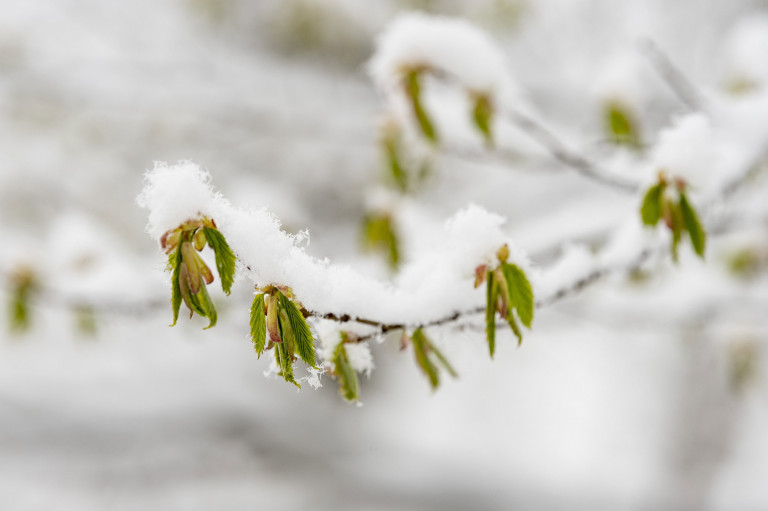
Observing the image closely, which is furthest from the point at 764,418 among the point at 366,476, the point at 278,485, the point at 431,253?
the point at 431,253

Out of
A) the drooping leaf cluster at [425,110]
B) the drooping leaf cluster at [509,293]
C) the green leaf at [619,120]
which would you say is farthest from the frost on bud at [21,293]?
the green leaf at [619,120]

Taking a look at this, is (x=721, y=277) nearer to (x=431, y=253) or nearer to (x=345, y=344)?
(x=431, y=253)

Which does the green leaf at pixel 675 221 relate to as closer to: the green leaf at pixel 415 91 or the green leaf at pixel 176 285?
the green leaf at pixel 415 91

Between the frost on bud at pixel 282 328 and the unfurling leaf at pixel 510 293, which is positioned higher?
the unfurling leaf at pixel 510 293

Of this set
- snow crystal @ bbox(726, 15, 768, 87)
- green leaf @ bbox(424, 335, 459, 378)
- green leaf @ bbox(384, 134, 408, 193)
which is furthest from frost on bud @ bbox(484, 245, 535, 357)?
snow crystal @ bbox(726, 15, 768, 87)

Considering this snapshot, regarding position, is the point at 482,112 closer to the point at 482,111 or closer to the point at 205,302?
the point at 482,111

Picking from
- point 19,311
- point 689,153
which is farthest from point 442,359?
point 19,311

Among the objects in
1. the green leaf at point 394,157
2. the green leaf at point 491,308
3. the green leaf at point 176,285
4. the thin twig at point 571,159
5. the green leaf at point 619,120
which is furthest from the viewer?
the green leaf at point 619,120
